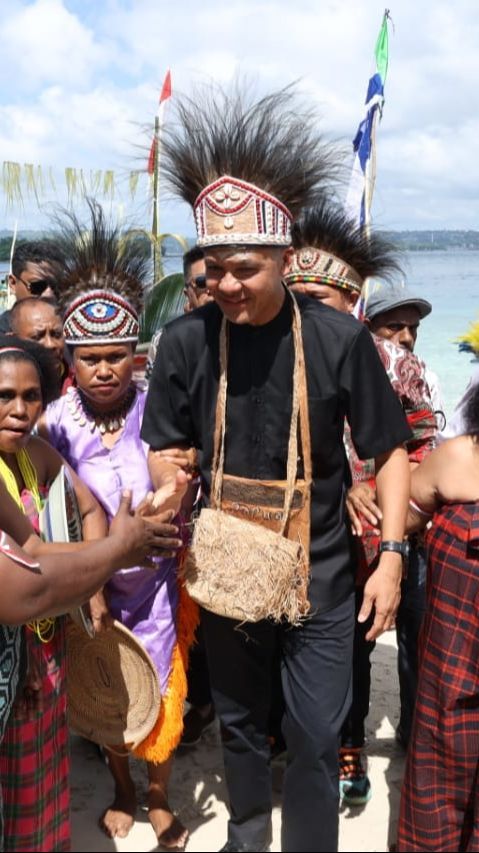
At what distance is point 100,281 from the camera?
310 centimetres

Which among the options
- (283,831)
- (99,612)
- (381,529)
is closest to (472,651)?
(381,529)

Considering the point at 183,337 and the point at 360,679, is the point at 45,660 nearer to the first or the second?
the point at 183,337

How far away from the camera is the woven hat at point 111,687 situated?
292 cm

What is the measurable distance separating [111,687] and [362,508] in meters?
1.20

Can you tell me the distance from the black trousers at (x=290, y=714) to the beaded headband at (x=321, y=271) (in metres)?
1.27

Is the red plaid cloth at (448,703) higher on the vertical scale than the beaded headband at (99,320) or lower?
lower

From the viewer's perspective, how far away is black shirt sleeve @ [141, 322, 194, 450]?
258 centimetres

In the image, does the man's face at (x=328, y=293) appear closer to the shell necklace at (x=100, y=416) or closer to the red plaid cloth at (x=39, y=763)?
the shell necklace at (x=100, y=416)

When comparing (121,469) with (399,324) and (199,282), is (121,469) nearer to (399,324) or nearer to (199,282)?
(199,282)

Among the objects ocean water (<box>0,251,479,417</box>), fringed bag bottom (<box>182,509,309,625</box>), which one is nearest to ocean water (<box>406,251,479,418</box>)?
ocean water (<box>0,251,479,417</box>)

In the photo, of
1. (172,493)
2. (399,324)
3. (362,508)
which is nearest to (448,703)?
(362,508)

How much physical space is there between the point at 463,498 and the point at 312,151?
1.17 m

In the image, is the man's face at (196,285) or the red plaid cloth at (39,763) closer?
the red plaid cloth at (39,763)

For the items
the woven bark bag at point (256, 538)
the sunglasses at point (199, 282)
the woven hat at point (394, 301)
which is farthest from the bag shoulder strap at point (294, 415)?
the woven hat at point (394, 301)
